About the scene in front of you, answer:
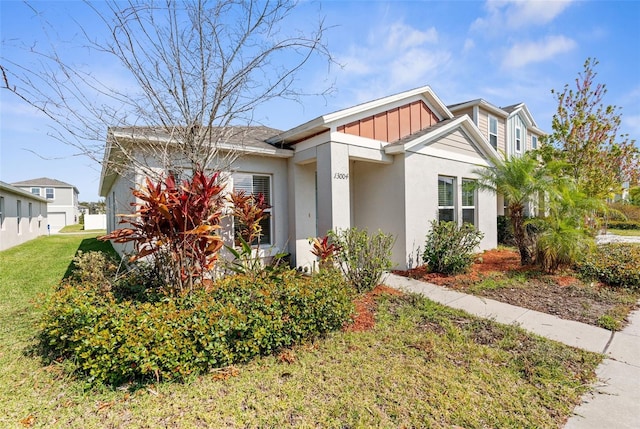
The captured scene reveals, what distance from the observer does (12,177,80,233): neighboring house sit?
39.0m

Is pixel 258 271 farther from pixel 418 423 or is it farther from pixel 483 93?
pixel 483 93

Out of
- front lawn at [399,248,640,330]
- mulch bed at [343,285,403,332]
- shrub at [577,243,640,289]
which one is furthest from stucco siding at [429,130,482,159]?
mulch bed at [343,285,403,332]

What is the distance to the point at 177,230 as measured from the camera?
14.4 feet

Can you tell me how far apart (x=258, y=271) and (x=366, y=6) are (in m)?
5.52

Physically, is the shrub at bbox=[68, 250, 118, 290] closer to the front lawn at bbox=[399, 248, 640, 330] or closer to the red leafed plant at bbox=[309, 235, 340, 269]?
the red leafed plant at bbox=[309, 235, 340, 269]

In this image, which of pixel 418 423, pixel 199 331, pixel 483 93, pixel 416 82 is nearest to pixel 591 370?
pixel 418 423

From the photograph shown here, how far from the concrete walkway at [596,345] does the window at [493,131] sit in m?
13.1

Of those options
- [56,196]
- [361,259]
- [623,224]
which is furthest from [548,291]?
[56,196]

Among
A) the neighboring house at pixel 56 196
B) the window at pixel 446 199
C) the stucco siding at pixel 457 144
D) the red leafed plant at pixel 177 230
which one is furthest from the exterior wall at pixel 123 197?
the neighboring house at pixel 56 196

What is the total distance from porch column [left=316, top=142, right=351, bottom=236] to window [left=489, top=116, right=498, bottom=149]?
12.9 meters

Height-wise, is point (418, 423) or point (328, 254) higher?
point (328, 254)

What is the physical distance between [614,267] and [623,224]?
22.6 metres

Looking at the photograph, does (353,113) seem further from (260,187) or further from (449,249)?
(449,249)

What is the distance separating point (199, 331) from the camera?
333cm
